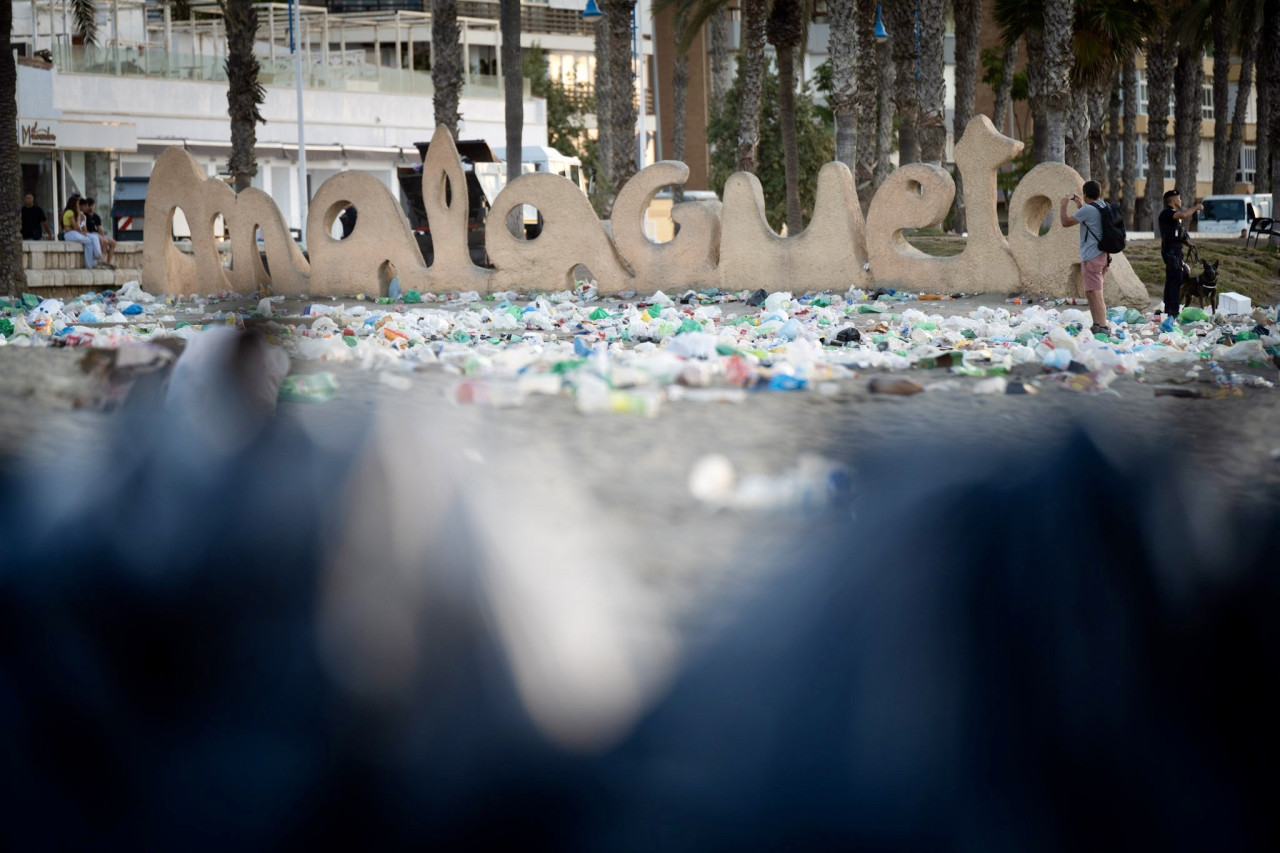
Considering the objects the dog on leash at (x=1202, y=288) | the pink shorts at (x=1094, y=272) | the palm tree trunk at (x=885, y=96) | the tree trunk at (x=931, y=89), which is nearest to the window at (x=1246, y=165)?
the palm tree trunk at (x=885, y=96)

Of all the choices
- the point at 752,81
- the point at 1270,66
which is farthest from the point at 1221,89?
the point at 752,81

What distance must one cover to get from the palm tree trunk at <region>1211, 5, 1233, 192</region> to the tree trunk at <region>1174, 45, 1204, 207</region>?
492 mm

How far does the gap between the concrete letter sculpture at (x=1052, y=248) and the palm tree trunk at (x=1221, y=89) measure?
2241 cm

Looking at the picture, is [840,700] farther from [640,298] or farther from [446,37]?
[446,37]

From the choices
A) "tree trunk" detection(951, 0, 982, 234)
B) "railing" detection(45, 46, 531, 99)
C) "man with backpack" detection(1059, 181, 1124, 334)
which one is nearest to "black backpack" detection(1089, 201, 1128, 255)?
"man with backpack" detection(1059, 181, 1124, 334)

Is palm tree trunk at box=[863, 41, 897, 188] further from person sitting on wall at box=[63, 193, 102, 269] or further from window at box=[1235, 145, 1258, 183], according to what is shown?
window at box=[1235, 145, 1258, 183]

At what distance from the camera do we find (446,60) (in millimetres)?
22766

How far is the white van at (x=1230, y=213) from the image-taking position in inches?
1342

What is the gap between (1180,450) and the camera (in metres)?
5.89

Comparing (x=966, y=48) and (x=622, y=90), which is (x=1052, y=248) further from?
(x=966, y=48)

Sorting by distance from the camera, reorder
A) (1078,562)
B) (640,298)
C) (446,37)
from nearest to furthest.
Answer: (1078,562) → (640,298) → (446,37)

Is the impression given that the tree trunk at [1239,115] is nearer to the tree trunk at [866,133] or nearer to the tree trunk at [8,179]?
the tree trunk at [866,133]

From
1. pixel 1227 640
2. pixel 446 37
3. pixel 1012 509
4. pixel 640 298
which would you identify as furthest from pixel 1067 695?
pixel 446 37

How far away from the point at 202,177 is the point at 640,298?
5.62 metres
